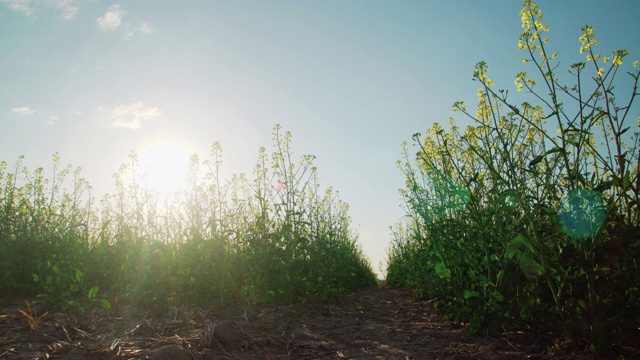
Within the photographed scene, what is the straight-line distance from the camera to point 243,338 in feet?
11.0

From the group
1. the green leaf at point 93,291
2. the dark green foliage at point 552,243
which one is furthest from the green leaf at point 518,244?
the green leaf at point 93,291

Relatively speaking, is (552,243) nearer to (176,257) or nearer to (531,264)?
(531,264)

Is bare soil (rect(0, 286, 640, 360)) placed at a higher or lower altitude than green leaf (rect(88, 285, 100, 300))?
lower

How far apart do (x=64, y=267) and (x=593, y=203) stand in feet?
19.8

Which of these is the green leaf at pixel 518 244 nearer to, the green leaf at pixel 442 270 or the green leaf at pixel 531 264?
the green leaf at pixel 531 264

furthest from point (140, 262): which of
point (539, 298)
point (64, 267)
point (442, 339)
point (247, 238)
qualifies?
point (539, 298)

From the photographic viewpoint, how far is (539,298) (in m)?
3.30

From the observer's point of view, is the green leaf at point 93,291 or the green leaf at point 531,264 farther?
the green leaf at point 93,291

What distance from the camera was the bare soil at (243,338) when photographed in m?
2.78

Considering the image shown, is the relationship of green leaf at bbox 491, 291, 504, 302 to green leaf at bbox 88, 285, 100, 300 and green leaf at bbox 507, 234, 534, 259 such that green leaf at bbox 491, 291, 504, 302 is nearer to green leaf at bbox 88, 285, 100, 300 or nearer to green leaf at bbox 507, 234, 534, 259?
green leaf at bbox 507, 234, 534, 259

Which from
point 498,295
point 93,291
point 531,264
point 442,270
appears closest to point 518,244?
point 531,264

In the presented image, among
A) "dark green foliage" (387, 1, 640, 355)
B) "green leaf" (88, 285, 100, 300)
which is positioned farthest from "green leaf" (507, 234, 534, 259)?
"green leaf" (88, 285, 100, 300)

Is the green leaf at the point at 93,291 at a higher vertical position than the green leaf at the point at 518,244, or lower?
lower

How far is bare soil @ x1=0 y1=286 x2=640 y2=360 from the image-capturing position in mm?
2783
